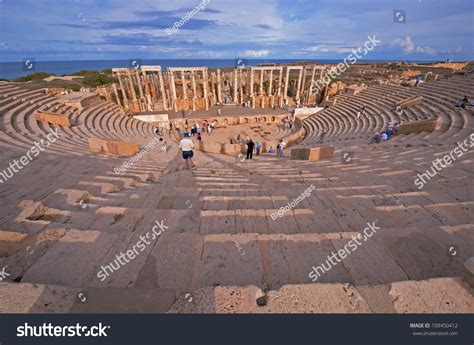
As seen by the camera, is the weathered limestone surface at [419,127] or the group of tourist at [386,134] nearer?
the weathered limestone surface at [419,127]

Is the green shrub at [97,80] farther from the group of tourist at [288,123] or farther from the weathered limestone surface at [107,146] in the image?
the weathered limestone surface at [107,146]

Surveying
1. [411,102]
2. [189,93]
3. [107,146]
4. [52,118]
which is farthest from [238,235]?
[189,93]

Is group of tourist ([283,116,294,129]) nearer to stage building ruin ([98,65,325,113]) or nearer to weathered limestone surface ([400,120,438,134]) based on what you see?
stage building ruin ([98,65,325,113])

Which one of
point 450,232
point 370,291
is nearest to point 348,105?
point 450,232

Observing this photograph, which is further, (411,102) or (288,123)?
(288,123)

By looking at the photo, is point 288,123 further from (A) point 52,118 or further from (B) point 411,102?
(A) point 52,118

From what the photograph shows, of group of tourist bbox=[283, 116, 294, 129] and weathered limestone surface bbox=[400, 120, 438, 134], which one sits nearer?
weathered limestone surface bbox=[400, 120, 438, 134]

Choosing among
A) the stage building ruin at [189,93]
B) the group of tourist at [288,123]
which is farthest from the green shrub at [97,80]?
the group of tourist at [288,123]

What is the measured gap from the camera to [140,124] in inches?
922

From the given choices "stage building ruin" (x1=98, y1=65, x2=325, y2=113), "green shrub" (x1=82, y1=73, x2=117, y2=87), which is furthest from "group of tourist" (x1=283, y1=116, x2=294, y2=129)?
"green shrub" (x1=82, y1=73, x2=117, y2=87)

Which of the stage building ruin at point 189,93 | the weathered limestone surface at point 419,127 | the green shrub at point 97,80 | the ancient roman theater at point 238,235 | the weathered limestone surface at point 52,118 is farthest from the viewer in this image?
the green shrub at point 97,80
